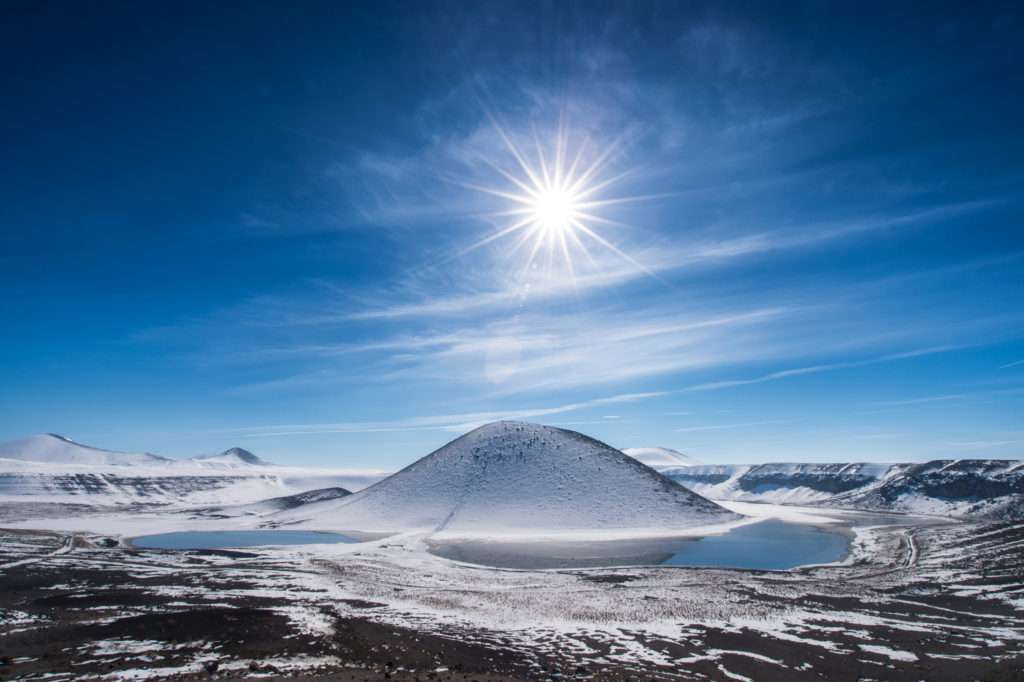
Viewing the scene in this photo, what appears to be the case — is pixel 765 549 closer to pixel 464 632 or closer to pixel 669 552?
pixel 669 552

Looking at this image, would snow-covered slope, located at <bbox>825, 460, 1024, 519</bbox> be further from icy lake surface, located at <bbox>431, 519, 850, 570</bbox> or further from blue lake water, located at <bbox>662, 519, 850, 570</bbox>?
icy lake surface, located at <bbox>431, 519, 850, 570</bbox>

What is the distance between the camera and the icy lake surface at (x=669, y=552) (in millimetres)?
56094

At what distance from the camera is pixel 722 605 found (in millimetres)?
35188

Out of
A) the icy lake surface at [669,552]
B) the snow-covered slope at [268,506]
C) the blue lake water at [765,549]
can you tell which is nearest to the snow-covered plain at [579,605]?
the icy lake surface at [669,552]

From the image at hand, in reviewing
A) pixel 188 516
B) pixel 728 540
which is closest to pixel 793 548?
pixel 728 540

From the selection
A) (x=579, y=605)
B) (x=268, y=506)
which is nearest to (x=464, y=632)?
(x=579, y=605)

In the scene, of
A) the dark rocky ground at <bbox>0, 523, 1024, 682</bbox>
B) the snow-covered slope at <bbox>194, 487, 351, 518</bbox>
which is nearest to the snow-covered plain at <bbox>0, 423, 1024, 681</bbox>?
the dark rocky ground at <bbox>0, 523, 1024, 682</bbox>

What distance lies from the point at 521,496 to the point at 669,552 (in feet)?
120

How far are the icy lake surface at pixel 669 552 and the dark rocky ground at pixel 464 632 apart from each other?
9.04 meters

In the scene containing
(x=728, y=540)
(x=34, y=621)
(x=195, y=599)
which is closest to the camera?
(x=34, y=621)

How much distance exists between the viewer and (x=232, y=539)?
79.0 meters

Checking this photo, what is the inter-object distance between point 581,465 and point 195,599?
82.0 meters

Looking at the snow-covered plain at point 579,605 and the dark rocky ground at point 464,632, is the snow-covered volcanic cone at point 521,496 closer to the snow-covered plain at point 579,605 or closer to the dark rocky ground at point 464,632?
the snow-covered plain at point 579,605

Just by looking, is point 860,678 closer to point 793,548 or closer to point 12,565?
point 793,548
